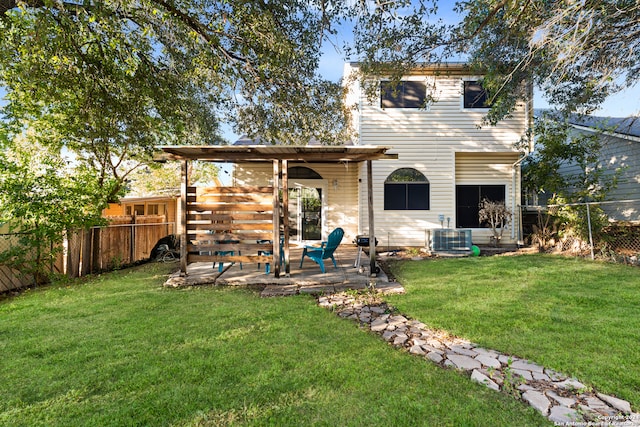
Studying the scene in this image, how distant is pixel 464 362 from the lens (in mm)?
2703

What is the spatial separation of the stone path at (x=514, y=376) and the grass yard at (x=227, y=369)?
0.46ft

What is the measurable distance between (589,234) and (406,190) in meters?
4.75

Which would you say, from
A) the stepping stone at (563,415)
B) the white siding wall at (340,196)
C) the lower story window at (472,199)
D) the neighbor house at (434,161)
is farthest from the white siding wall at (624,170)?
the stepping stone at (563,415)

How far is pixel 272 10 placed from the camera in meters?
5.00

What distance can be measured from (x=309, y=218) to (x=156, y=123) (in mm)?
5405

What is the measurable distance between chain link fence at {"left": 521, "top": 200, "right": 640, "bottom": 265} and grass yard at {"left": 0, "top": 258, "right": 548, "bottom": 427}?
13.6 ft

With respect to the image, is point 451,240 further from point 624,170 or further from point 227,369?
point 227,369

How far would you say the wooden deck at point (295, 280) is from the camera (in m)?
5.22

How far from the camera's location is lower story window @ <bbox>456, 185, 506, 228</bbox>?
1027 cm

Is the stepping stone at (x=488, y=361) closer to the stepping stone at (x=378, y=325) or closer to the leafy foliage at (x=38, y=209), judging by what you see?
the stepping stone at (x=378, y=325)

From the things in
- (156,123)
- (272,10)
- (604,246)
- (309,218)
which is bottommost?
(604,246)

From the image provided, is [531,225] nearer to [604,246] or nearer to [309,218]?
[604,246]

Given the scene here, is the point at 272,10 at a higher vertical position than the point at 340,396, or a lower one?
higher

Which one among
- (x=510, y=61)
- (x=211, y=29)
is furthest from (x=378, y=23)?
(x=510, y=61)
